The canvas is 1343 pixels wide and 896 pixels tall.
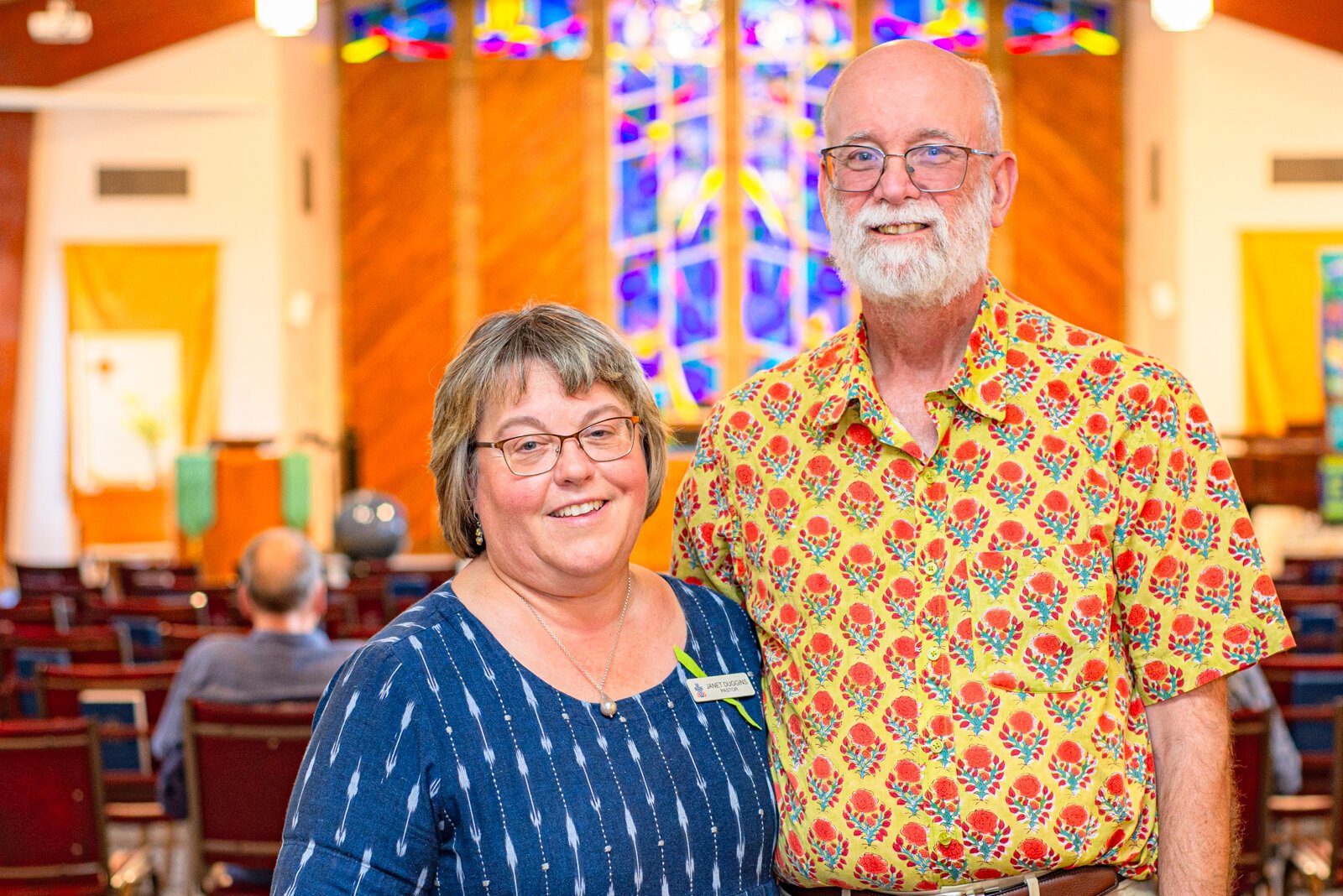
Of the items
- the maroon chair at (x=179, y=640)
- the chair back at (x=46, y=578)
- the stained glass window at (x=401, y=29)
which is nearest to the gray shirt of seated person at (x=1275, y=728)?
the maroon chair at (x=179, y=640)

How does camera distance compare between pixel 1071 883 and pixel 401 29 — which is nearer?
pixel 1071 883

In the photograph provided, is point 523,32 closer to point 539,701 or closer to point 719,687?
point 719,687

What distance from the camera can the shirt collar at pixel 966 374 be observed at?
2035 millimetres

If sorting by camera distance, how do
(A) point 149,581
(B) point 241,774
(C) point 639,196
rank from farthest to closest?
(C) point 639,196
(A) point 149,581
(B) point 241,774

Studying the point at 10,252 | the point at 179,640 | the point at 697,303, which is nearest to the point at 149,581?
the point at 179,640

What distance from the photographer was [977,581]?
200 cm

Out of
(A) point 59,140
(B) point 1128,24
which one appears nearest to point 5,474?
(A) point 59,140

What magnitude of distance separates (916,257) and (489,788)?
875 millimetres

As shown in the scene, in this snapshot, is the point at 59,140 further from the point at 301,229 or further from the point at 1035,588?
the point at 1035,588

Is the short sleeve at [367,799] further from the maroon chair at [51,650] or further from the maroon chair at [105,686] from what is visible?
the maroon chair at [51,650]

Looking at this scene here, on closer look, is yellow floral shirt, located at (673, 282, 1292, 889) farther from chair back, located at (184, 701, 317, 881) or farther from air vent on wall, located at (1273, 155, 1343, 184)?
air vent on wall, located at (1273, 155, 1343, 184)

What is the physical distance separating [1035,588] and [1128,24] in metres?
15.7

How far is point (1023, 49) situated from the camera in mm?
16625

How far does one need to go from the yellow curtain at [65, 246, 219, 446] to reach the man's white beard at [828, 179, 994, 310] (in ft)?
42.1
